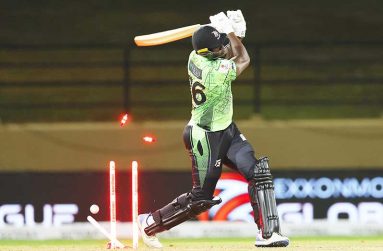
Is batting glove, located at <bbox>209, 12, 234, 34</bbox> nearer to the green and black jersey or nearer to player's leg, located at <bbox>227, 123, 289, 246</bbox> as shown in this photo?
the green and black jersey

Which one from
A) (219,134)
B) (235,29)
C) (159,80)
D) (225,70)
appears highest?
(159,80)

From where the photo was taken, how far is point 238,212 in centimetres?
1436

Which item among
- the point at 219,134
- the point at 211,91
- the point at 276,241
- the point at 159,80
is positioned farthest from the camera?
the point at 159,80

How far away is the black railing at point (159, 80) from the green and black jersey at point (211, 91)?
225 inches

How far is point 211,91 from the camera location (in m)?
9.67

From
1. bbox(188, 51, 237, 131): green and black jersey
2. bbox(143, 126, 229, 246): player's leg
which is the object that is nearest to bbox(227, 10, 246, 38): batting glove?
bbox(188, 51, 237, 131): green and black jersey

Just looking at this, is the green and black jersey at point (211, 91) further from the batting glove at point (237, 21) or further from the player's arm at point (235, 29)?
the batting glove at point (237, 21)

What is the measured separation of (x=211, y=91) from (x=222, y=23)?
2.01 feet

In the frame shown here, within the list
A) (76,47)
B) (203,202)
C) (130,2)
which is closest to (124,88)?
(76,47)

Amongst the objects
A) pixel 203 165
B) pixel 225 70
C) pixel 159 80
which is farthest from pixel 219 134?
pixel 159 80

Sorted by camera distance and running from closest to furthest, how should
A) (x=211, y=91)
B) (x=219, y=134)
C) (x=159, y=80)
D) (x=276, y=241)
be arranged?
(x=276, y=241) < (x=211, y=91) < (x=219, y=134) < (x=159, y=80)

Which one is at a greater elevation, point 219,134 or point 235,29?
point 235,29

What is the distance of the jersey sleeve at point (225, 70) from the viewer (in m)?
9.63

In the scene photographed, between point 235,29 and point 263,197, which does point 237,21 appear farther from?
point 263,197
